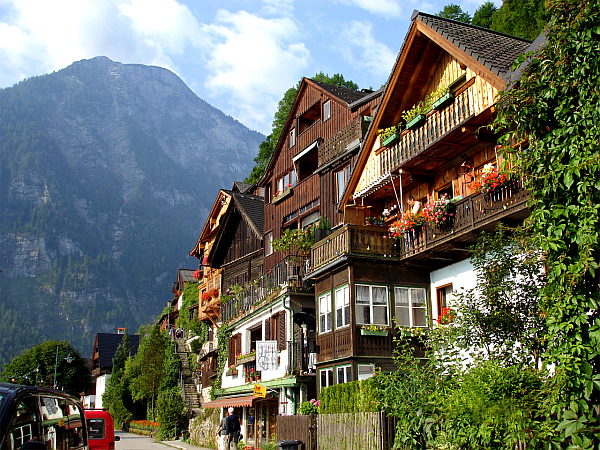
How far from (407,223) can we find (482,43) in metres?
6.14

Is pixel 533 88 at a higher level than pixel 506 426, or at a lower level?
higher

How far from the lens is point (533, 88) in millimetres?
9484

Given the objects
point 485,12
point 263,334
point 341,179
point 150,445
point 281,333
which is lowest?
point 150,445

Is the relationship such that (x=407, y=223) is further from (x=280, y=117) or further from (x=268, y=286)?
(x=280, y=117)

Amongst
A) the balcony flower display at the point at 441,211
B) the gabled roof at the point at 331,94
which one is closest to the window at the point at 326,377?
the balcony flower display at the point at 441,211

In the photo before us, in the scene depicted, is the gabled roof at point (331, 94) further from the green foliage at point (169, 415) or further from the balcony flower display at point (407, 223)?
the green foliage at point (169, 415)

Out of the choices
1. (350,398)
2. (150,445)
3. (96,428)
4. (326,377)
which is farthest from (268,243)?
(350,398)

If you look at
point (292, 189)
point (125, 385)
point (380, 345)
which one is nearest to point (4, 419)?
point (380, 345)

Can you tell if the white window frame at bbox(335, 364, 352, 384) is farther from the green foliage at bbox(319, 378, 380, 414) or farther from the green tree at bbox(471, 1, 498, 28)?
the green tree at bbox(471, 1, 498, 28)

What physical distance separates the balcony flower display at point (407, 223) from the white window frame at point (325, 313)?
3643 mm

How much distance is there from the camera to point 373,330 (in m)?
21.0

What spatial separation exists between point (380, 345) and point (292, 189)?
13535 millimetres

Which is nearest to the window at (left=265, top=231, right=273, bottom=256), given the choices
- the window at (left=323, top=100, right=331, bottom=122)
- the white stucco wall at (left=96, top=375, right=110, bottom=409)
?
the window at (left=323, top=100, right=331, bottom=122)

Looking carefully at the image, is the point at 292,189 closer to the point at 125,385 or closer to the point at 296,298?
the point at 296,298
